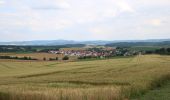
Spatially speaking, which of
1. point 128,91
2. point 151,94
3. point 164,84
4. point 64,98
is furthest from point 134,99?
point 164,84

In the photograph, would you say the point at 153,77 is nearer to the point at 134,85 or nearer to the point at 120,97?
the point at 134,85

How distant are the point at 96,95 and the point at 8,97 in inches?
144

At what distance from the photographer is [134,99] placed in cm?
1844

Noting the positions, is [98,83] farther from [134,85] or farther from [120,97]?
[120,97]

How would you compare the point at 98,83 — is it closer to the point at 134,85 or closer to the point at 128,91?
the point at 134,85

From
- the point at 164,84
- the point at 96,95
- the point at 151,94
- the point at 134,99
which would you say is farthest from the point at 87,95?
the point at 164,84

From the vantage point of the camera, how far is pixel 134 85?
2142 centimetres

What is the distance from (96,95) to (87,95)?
54 centimetres

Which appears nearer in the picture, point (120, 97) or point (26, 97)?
point (26, 97)

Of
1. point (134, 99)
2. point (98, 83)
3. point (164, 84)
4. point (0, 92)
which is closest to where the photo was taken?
point (0, 92)

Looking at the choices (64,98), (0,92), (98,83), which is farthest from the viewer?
(98,83)

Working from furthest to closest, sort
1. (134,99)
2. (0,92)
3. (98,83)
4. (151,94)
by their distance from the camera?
(98,83) < (151,94) < (134,99) < (0,92)

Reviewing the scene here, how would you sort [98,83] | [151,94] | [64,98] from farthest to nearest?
[98,83]
[151,94]
[64,98]

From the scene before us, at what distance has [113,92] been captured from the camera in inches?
693
